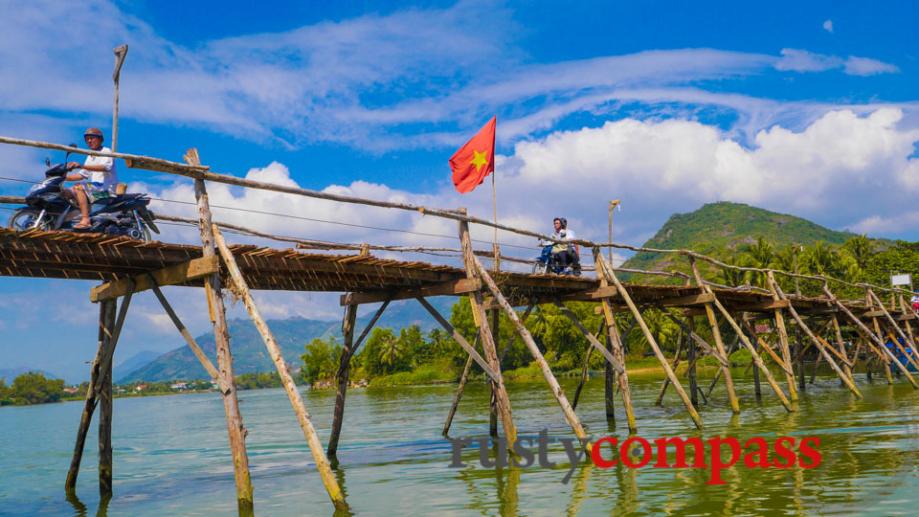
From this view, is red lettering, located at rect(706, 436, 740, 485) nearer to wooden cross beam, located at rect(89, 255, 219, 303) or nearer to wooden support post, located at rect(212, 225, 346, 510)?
wooden support post, located at rect(212, 225, 346, 510)

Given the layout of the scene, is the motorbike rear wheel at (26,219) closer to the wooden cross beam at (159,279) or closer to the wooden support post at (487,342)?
the wooden cross beam at (159,279)

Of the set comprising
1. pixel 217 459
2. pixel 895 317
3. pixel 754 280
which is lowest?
pixel 217 459

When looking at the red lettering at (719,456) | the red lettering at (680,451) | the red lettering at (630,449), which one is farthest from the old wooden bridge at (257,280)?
the red lettering at (719,456)

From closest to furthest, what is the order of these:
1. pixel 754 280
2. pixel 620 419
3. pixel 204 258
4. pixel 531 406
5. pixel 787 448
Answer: pixel 204 258 < pixel 787 448 < pixel 620 419 < pixel 531 406 < pixel 754 280

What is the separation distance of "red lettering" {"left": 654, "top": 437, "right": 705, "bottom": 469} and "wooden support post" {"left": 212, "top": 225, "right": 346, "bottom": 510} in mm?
5484

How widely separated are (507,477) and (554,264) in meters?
7.17

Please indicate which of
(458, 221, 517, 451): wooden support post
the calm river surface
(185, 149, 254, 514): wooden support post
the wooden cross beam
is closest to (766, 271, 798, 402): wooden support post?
the calm river surface

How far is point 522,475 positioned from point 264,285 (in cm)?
570

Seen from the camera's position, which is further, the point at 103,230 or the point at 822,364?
the point at 822,364

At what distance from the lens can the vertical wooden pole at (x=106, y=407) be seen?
12.2 metres

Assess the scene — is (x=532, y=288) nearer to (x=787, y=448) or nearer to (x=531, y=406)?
(x=787, y=448)

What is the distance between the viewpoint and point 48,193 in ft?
35.8

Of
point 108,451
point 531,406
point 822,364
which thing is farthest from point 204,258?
point 822,364

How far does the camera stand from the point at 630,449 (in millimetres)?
14727
